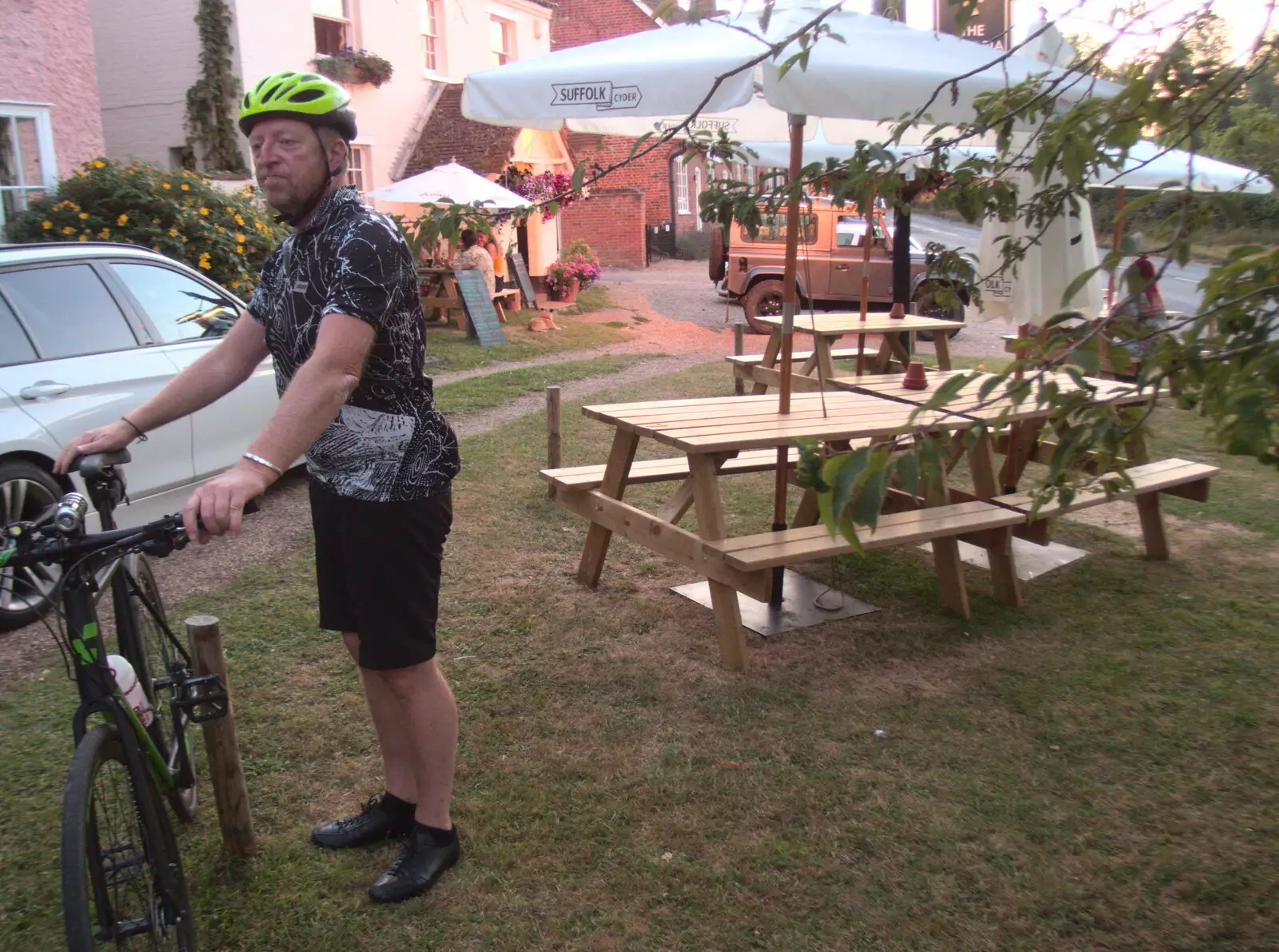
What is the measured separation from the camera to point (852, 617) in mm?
4738

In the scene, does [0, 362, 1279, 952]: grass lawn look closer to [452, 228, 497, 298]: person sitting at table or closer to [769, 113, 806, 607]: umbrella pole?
[769, 113, 806, 607]: umbrella pole

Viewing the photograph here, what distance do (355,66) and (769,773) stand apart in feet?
48.6

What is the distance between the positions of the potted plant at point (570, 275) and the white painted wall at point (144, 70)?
22.8ft

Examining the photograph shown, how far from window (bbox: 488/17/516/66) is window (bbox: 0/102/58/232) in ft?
37.9

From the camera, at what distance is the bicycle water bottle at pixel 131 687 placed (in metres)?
2.37

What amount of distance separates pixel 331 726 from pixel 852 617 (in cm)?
236

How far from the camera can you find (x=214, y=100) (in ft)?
42.9

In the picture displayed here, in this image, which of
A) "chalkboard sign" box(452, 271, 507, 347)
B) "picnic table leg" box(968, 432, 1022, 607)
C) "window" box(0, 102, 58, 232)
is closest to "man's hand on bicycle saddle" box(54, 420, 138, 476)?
"picnic table leg" box(968, 432, 1022, 607)

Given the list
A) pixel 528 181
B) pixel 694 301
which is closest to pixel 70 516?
pixel 528 181

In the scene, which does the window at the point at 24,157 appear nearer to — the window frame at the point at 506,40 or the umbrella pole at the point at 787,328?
the umbrella pole at the point at 787,328

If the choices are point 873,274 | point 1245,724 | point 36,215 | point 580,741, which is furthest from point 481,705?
point 873,274

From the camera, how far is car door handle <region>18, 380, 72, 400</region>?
4602mm

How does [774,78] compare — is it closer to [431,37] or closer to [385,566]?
[385,566]

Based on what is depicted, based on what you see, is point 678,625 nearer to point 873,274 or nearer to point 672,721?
point 672,721
